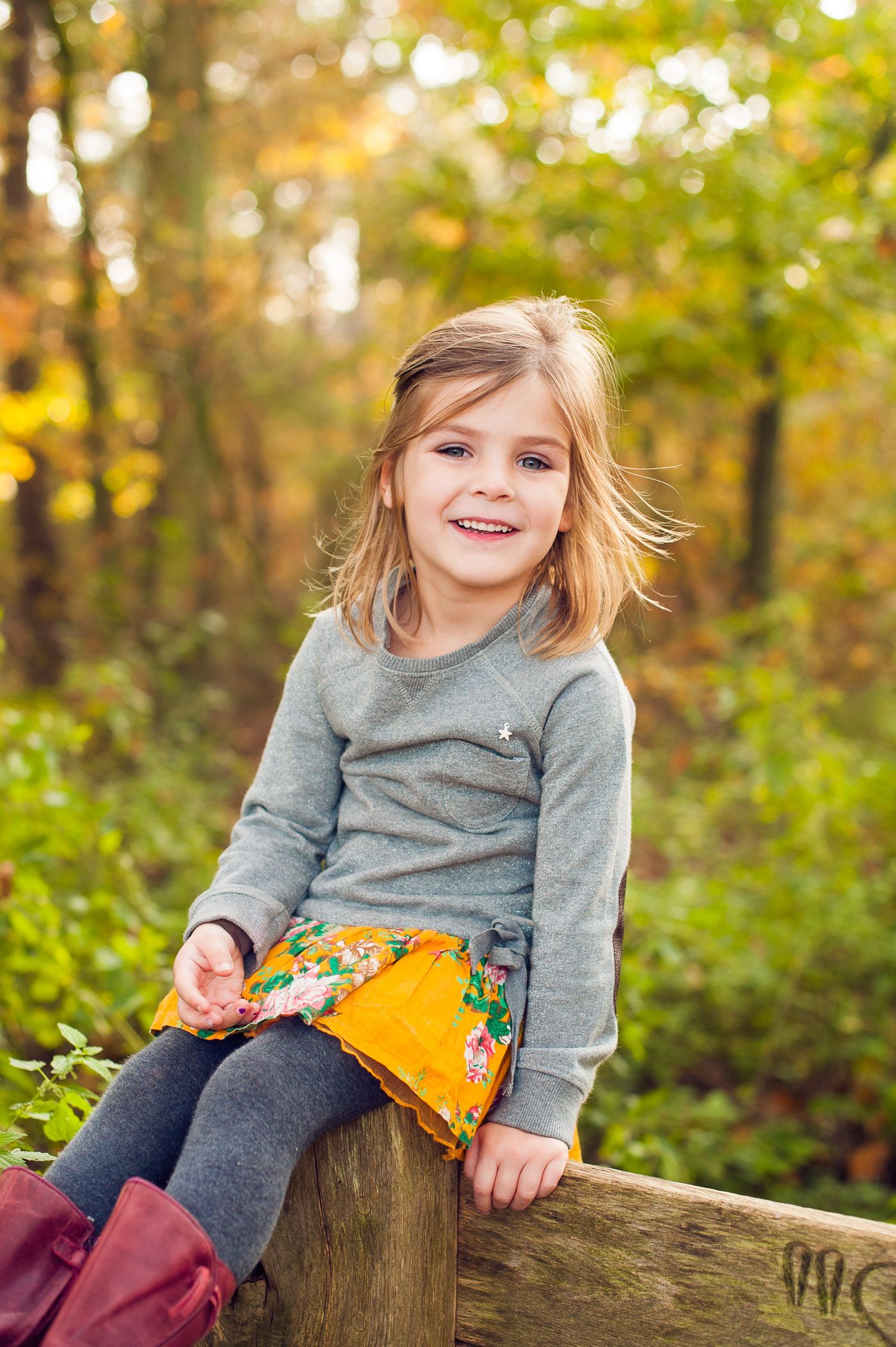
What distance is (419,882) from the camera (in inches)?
65.6

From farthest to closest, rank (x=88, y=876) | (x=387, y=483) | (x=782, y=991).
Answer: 1. (x=782, y=991)
2. (x=88, y=876)
3. (x=387, y=483)

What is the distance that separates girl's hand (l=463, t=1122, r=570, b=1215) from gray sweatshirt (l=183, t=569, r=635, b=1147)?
0.07 ft

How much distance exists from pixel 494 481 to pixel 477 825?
1.73 feet

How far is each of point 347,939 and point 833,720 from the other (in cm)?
591

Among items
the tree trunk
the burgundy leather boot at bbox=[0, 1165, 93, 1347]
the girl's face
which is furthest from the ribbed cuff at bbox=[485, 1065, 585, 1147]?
the tree trunk

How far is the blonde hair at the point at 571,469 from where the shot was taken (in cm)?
171

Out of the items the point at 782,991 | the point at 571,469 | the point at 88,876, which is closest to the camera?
the point at 571,469

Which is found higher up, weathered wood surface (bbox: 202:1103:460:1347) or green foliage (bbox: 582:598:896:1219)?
weathered wood surface (bbox: 202:1103:460:1347)

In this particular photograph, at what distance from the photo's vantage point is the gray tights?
127 centimetres

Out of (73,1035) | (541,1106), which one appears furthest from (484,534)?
(73,1035)

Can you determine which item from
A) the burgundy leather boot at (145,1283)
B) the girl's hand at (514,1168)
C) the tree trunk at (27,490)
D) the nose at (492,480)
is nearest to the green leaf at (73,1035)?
the burgundy leather boot at (145,1283)

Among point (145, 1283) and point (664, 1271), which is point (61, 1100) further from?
point (664, 1271)

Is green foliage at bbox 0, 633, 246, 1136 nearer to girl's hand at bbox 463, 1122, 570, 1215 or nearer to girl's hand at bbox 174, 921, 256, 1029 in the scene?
girl's hand at bbox 174, 921, 256, 1029

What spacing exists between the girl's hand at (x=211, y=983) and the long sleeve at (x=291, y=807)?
10cm
